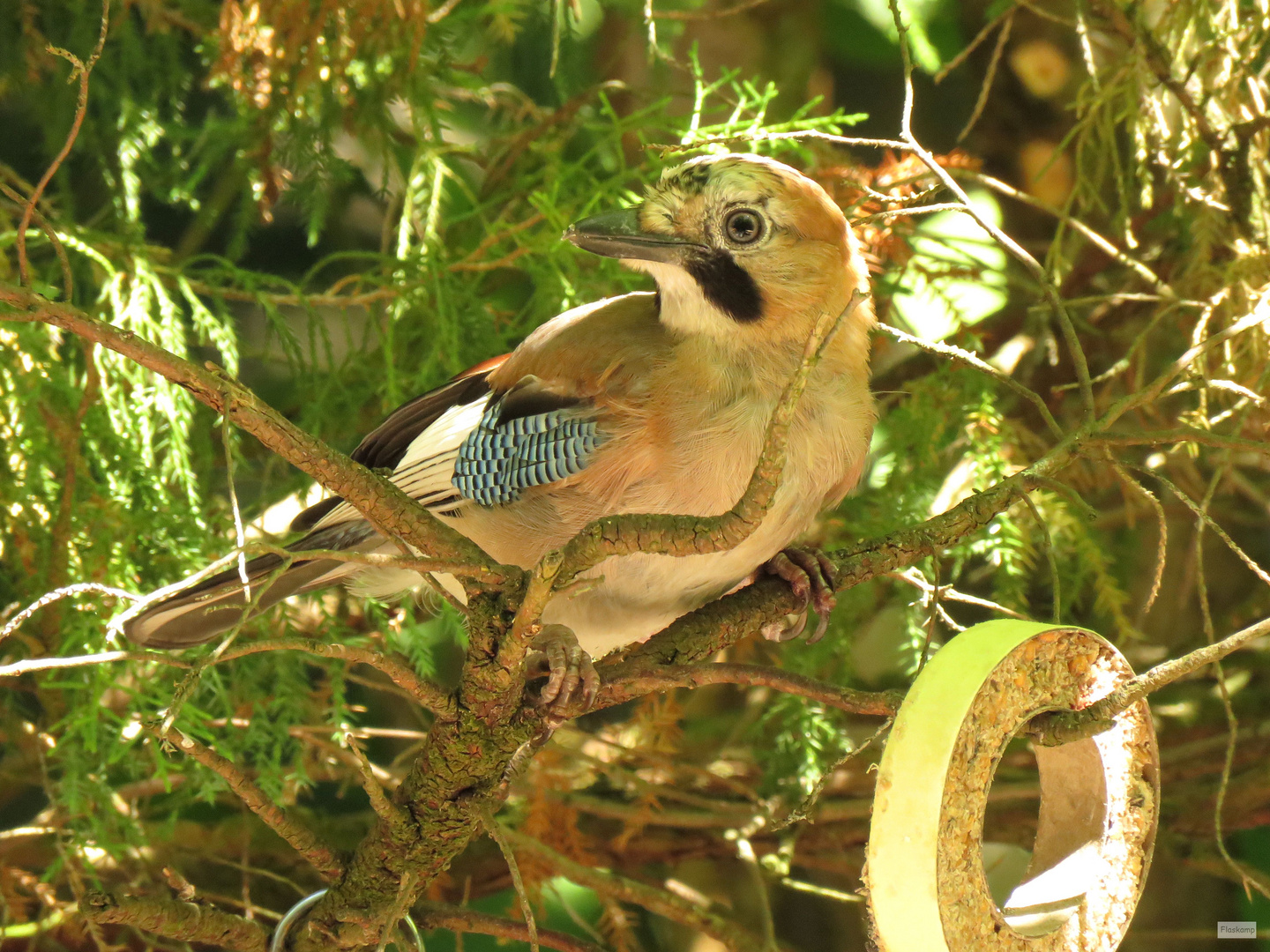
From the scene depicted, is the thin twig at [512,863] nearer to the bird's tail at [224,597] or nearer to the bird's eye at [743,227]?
the bird's tail at [224,597]

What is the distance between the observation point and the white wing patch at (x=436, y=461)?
1752 millimetres

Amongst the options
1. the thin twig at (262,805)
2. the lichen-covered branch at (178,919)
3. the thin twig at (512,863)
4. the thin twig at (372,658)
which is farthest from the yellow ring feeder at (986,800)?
the lichen-covered branch at (178,919)

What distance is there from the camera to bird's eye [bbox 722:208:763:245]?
1571 millimetres

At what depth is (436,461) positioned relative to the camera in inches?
70.0

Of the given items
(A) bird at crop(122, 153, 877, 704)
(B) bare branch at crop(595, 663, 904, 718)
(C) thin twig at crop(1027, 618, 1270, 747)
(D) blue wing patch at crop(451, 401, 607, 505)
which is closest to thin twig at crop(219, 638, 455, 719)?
(B) bare branch at crop(595, 663, 904, 718)

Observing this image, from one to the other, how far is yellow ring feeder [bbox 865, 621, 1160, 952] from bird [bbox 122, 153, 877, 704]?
0.42 m

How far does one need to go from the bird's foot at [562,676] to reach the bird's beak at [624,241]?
53 centimetres

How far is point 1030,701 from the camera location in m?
1.13

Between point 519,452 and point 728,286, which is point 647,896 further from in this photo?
point 728,286

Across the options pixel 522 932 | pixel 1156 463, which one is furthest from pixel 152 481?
pixel 1156 463

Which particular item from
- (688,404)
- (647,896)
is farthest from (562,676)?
(647,896)

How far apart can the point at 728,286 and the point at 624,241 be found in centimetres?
15

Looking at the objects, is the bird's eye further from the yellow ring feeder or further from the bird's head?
the yellow ring feeder

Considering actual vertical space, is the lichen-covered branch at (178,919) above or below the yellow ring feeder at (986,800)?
below
